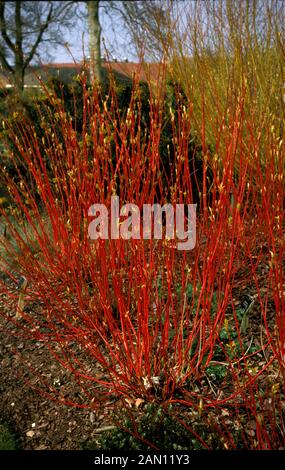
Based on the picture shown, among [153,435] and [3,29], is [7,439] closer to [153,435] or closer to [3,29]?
[153,435]

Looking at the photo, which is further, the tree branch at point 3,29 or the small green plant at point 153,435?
the tree branch at point 3,29

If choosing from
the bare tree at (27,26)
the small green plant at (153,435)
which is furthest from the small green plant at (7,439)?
the bare tree at (27,26)

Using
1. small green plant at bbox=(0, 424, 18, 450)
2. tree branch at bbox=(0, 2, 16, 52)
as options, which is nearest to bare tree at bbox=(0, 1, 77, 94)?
tree branch at bbox=(0, 2, 16, 52)

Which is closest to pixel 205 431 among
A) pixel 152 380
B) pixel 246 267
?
pixel 152 380

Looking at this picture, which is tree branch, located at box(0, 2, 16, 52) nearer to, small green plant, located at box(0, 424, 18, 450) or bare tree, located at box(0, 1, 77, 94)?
bare tree, located at box(0, 1, 77, 94)

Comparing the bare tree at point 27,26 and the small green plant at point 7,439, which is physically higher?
the bare tree at point 27,26

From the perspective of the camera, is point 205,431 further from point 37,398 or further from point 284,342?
point 37,398

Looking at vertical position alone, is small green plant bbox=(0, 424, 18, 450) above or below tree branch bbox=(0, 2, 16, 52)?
below

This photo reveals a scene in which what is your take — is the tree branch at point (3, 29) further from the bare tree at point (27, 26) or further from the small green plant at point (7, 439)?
the small green plant at point (7, 439)

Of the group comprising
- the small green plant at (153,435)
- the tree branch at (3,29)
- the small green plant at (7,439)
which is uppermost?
the tree branch at (3,29)

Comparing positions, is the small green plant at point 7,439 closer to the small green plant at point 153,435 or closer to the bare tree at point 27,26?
the small green plant at point 153,435

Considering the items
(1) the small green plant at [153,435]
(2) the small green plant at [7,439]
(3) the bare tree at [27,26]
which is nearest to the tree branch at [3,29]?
(3) the bare tree at [27,26]

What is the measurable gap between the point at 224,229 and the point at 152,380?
75cm

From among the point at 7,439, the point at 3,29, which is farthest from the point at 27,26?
the point at 7,439
